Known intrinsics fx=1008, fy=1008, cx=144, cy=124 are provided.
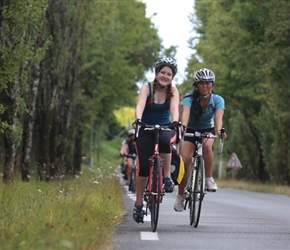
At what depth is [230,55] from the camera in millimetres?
43812

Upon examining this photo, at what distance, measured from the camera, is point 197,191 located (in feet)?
41.4

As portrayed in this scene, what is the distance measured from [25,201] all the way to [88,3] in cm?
2625

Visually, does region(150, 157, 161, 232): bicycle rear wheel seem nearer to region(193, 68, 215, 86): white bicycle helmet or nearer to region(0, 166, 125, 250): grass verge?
region(0, 166, 125, 250): grass verge

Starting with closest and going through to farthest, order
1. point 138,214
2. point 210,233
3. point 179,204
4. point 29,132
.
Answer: point 210,233 → point 138,214 → point 179,204 → point 29,132

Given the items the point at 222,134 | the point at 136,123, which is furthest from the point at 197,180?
the point at 136,123

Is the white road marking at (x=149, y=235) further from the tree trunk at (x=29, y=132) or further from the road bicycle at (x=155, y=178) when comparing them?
the tree trunk at (x=29, y=132)

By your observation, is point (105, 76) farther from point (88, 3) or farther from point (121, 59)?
point (88, 3)

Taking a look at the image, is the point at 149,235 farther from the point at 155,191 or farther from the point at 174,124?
the point at 174,124

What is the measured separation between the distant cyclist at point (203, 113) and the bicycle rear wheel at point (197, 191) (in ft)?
0.82

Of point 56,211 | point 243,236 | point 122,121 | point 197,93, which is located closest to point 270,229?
point 243,236

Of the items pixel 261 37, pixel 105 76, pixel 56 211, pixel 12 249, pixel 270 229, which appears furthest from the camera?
pixel 105 76

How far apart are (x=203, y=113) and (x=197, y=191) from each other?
100 cm

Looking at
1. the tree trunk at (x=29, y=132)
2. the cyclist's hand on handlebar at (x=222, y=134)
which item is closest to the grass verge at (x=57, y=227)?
the cyclist's hand on handlebar at (x=222, y=134)

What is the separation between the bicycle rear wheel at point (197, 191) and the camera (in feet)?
41.0
